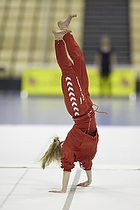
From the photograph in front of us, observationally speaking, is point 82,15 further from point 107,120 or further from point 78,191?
point 78,191

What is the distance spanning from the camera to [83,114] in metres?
4.29

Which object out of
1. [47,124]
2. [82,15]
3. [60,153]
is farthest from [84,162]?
[82,15]

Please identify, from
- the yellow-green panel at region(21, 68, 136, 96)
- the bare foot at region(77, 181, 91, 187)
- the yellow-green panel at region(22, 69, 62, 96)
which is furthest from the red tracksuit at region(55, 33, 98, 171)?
the yellow-green panel at region(22, 69, 62, 96)

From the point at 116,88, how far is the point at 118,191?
10.7m

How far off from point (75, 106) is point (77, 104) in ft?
0.09

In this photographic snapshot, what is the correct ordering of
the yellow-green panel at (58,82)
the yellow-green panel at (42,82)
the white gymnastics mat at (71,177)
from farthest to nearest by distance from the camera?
the yellow-green panel at (42,82) < the yellow-green panel at (58,82) < the white gymnastics mat at (71,177)

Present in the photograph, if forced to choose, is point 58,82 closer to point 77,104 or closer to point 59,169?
point 59,169

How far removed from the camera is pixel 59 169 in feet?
16.8

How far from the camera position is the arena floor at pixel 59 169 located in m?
3.85

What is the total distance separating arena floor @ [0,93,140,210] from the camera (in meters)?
3.85

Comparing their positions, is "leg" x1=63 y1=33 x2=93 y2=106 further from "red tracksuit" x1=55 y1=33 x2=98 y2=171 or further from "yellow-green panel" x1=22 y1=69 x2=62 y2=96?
"yellow-green panel" x1=22 y1=69 x2=62 y2=96

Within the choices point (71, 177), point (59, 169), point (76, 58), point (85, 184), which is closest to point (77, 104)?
point (76, 58)

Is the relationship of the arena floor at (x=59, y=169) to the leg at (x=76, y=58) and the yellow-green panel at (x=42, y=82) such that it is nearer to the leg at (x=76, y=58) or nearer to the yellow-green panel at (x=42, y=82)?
the leg at (x=76, y=58)

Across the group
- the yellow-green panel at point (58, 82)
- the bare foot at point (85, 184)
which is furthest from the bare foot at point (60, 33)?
the yellow-green panel at point (58, 82)
